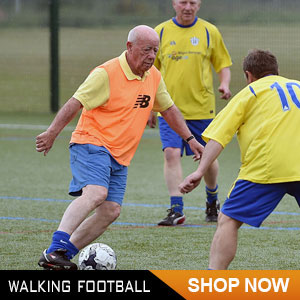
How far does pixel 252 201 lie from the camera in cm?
539

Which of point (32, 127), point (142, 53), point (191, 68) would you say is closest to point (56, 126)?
point (142, 53)

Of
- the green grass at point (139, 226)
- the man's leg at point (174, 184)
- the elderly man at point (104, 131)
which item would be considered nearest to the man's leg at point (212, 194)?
the green grass at point (139, 226)

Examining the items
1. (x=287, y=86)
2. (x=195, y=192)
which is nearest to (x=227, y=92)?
(x=195, y=192)

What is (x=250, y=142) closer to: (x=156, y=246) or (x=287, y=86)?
(x=287, y=86)

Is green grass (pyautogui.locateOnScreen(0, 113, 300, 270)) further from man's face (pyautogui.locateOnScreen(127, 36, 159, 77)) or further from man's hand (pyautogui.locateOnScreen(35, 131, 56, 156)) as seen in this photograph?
man's face (pyautogui.locateOnScreen(127, 36, 159, 77))

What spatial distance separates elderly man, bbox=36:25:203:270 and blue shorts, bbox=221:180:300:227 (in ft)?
3.79

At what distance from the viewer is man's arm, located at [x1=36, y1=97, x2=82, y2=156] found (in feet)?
19.9

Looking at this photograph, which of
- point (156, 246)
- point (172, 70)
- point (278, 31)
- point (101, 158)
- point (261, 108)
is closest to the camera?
point (261, 108)

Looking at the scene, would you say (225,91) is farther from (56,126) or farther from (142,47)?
(56,126)

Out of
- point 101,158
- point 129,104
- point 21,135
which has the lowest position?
point 21,135

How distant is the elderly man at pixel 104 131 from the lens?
20.0 ft

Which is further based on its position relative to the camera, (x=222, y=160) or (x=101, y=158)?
(x=222, y=160)

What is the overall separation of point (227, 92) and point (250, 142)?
3658 millimetres

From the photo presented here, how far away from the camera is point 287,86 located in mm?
5480
